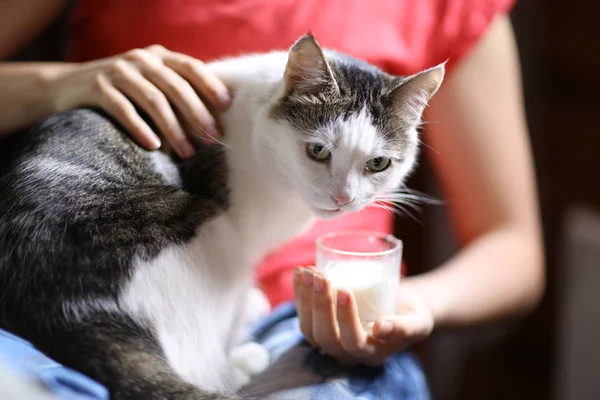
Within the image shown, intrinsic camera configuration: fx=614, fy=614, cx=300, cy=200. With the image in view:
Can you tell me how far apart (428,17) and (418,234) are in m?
0.64

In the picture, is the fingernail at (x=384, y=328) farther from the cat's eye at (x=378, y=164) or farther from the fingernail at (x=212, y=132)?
the fingernail at (x=212, y=132)

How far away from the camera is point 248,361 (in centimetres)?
81

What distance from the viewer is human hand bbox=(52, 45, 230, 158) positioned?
77 centimetres

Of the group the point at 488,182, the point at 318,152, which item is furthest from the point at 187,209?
the point at 488,182

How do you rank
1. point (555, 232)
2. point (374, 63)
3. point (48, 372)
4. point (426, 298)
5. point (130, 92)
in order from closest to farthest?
point (48, 372) → point (130, 92) → point (426, 298) → point (374, 63) → point (555, 232)

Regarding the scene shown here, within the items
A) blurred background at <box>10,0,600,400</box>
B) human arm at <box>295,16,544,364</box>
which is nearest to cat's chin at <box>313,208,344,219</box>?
human arm at <box>295,16,544,364</box>

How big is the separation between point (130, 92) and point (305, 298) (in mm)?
342

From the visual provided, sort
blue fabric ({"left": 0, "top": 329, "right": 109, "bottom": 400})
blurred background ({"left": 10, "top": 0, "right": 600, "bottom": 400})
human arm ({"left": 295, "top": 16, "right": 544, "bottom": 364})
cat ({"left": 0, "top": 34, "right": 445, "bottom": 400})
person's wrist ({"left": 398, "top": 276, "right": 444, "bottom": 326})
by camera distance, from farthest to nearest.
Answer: blurred background ({"left": 10, "top": 0, "right": 600, "bottom": 400}), human arm ({"left": 295, "top": 16, "right": 544, "bottom": 364}), person's wrist ({"left": 398, "top": 276, "right": 444, "bottom": 326}), cat ({"left": 0, "top": 34, "right": 445, "bottom": 400}), blue fabric ({"left": 0, "top": 329, "right": 109, "bottom": 400})

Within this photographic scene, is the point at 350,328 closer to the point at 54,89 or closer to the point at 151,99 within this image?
the point at 151,99

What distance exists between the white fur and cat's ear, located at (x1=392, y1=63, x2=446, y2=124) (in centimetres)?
A: 5

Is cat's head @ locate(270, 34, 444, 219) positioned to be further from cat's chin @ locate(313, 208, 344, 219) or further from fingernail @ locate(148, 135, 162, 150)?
fingernail @ locate(148, 135, 162, 150)

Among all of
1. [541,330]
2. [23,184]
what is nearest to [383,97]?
[23,184]

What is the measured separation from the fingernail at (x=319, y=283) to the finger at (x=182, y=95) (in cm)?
25

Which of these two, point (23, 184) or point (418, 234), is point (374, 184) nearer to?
point (23, 184)
